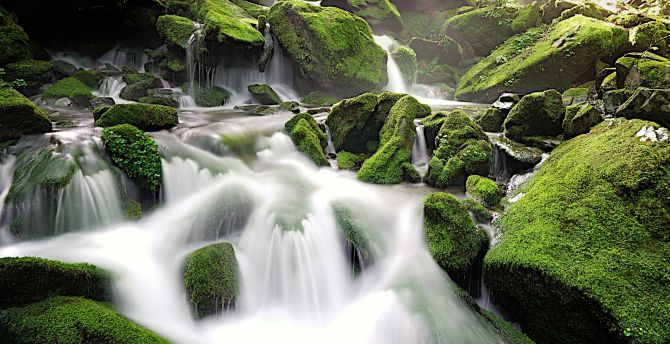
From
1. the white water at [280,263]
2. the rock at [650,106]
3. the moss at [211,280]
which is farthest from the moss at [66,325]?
the rock at [650,106]

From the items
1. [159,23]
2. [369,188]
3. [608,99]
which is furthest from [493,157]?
[159,23]

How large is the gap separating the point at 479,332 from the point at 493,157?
427 centimetres

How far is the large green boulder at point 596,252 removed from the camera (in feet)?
10.2

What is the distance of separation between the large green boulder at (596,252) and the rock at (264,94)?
390 inches

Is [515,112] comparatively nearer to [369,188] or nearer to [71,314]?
[369,188]

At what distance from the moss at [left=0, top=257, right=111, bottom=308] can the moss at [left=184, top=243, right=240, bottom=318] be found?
0.96 meters

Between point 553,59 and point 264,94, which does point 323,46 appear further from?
point 553,59

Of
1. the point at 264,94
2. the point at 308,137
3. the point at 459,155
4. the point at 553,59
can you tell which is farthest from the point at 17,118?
the point at 553,59

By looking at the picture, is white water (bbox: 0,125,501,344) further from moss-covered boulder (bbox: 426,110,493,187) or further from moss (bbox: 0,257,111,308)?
moss-covered boulder (bbox: 426,110,493,187)

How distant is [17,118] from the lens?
19.0 feet

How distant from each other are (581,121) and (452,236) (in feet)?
11.3

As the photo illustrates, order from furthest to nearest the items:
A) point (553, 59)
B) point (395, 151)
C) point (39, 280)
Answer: point (553, 59)
point (395, 151)
point (39, 280)

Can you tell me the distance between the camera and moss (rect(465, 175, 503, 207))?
19.0 feet

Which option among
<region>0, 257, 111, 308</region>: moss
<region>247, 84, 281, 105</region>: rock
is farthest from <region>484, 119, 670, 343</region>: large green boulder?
<region>247, 84, 281, 105</region>: rock
